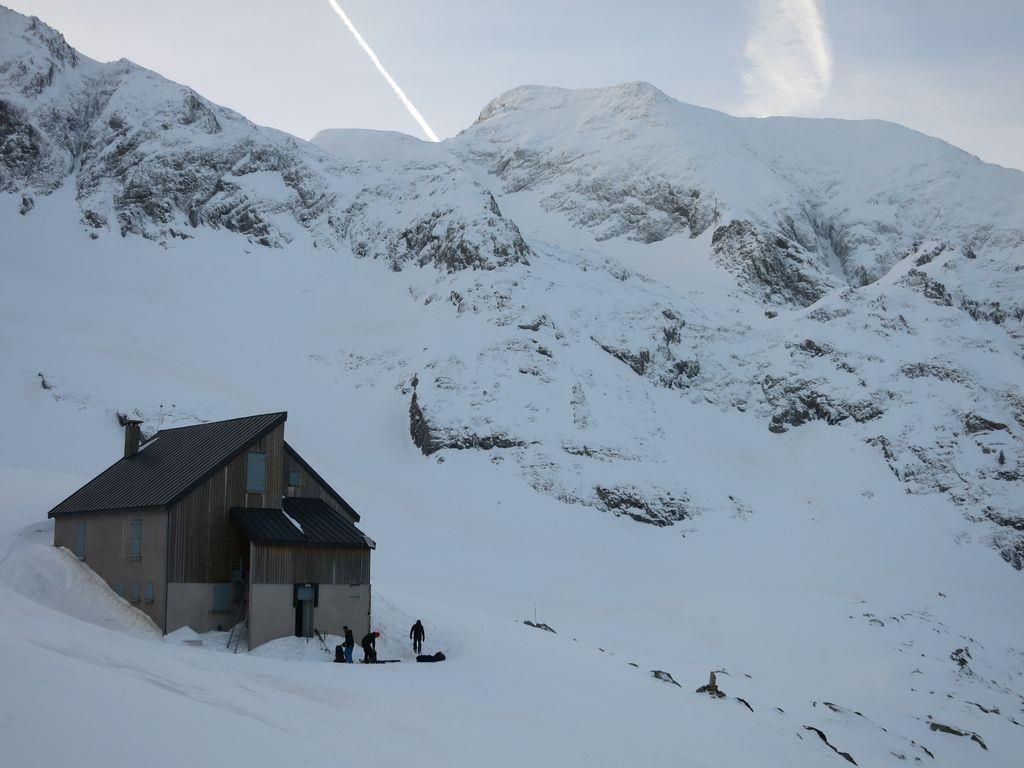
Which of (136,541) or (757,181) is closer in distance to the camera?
(136,541)

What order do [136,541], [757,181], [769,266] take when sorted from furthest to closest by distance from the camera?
[757,181] < [769,266] < [136,541]

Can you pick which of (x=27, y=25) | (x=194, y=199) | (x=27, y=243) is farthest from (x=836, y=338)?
(x=27, y=25)

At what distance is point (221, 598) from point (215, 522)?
2.26 metres

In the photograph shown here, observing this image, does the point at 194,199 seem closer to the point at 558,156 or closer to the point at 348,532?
the point at 558,156

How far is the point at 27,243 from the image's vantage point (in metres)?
84.6

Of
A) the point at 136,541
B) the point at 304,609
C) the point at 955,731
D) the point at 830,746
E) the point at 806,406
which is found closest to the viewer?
the point at 830,746

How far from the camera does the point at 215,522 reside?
30859mm

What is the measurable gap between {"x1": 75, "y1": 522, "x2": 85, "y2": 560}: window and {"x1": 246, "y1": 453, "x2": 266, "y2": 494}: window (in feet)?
19.0

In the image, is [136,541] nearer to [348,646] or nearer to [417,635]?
[348,646]

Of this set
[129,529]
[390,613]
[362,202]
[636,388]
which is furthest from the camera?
[362,202]

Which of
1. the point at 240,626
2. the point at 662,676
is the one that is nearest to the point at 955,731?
the point at 662,676

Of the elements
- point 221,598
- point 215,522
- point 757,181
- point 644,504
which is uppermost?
point 757,181

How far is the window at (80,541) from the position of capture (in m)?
32.6

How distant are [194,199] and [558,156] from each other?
59454 millimetres
